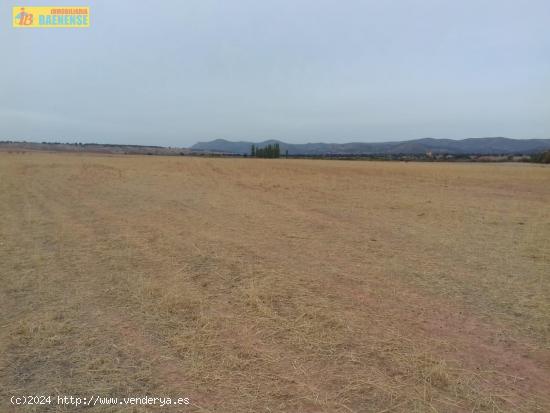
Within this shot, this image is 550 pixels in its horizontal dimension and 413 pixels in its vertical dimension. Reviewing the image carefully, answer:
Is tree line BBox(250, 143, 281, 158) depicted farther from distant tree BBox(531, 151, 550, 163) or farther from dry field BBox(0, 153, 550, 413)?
dry field BBox(0, 153, 550, 413)

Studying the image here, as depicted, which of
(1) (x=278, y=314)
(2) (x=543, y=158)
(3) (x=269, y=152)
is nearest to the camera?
(1) (x=278, y=314)

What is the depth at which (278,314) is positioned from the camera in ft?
15.6

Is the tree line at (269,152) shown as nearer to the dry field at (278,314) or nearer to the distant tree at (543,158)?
the distant tree at (543,158)

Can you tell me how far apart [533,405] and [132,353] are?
126 inches

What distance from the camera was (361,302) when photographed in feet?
17.0

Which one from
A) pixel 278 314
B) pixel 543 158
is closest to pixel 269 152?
pixel 543 158

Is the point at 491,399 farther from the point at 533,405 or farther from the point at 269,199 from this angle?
the point at 269,199

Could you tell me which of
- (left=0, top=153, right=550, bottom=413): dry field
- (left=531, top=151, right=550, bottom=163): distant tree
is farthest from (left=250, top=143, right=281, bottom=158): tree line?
(left=0, top=153, right=550, bottom=413): dry field

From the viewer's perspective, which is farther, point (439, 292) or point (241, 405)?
point (439, 292)

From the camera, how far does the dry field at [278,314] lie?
339 cm

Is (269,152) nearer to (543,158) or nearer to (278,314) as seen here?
(543,158)

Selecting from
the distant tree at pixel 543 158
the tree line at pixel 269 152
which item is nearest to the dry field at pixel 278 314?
the distant tree at pixel 543 158

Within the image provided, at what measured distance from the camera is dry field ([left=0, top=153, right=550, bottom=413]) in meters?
3.39

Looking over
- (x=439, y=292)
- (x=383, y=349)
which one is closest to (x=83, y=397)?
(x=383, y=349)
